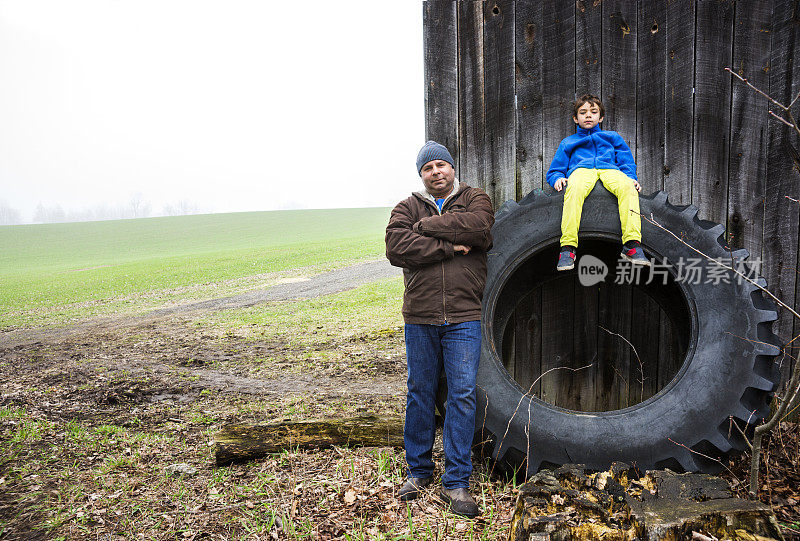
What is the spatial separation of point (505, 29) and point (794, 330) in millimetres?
3222

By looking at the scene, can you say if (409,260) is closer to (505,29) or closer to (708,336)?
(708,336)

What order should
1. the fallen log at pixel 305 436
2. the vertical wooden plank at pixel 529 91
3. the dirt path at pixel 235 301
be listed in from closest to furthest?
the fallen log at pixel 305 436, the vertical wooden plank at pixel 529 91, the dirt path at pixel 235 301

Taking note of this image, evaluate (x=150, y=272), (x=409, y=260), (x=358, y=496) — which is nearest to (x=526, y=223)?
(x=409, y=260)

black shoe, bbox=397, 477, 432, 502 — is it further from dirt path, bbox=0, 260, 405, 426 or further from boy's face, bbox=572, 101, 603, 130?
boy's face, bbox=572, 101, 603, 130

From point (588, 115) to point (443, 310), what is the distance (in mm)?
1706

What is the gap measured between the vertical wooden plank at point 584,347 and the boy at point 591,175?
771 millimetres

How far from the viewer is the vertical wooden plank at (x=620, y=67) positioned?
3.79m

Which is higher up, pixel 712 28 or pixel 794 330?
pixel 712 28

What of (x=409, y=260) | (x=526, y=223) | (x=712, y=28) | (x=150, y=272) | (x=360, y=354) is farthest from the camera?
(x=150, y=272)

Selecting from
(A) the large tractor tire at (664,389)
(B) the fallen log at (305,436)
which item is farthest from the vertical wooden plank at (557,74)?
(B) the fallen log at (305,436)

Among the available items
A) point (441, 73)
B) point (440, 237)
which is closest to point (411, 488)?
point (440, 237)

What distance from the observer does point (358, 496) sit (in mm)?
3025

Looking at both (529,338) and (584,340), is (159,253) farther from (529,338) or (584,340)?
(584,340)

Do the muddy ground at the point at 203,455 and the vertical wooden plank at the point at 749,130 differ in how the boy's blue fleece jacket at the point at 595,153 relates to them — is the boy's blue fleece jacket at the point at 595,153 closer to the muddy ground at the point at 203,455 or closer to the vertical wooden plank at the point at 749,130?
the vertical wooden plank at the point at 749,130
